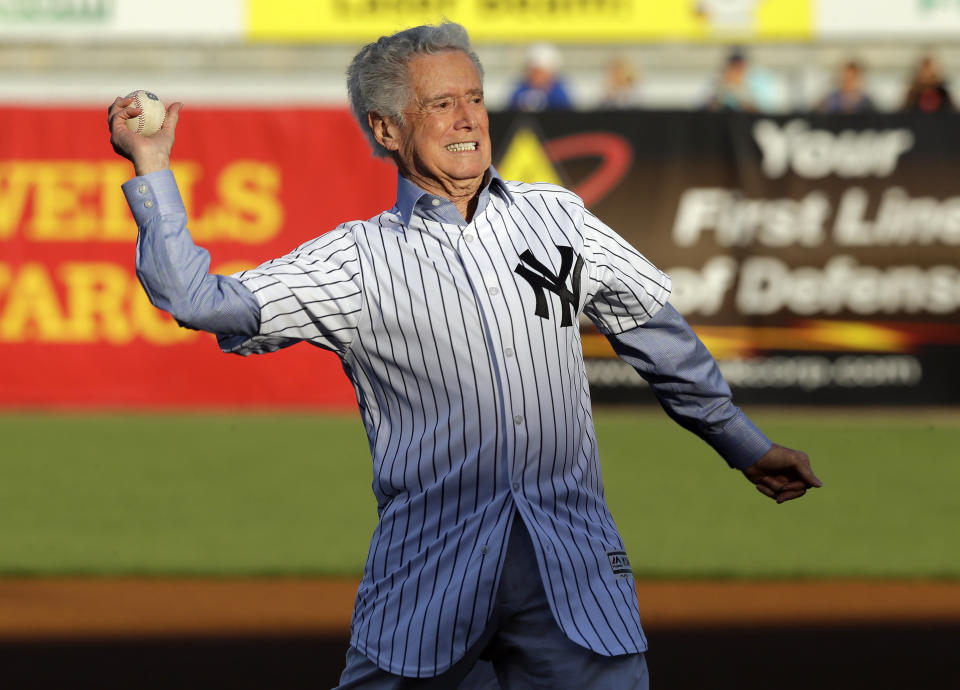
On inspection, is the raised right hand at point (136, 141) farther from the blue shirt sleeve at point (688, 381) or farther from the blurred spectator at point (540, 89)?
the blurred spectator at point (540, 89)

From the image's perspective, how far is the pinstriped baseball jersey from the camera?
299cm

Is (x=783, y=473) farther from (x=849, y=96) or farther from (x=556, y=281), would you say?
(x=849, y=96)

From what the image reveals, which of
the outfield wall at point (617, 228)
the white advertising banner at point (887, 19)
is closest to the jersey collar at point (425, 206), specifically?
the outfield wall at point (617, 228)

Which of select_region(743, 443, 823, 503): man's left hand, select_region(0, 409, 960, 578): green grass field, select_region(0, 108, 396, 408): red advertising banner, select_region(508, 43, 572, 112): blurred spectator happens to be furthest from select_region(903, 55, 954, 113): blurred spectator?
select_region(743, 443, 823, 503): man's left hand

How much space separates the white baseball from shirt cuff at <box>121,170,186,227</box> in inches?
3.7

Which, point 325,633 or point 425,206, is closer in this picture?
point 425,206

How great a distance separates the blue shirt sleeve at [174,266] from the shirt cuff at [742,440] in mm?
1204

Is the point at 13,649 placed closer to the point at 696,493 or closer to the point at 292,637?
the point at 292,637

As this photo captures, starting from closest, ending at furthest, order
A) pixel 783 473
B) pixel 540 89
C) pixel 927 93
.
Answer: pixel 783 473 < pixel 540 89 < pixel 927 93

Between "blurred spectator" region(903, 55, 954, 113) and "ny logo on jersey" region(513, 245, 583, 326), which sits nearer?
"ny logo on jersey" region(513, 245, 583, 326)

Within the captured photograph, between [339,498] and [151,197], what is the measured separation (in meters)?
6.47

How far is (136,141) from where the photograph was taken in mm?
2891

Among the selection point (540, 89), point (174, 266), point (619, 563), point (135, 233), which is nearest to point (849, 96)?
point (540, 89)

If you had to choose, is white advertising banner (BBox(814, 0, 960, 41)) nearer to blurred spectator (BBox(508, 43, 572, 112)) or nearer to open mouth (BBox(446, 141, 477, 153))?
blurred spectator (BBox(508, 43, 572, 112))
